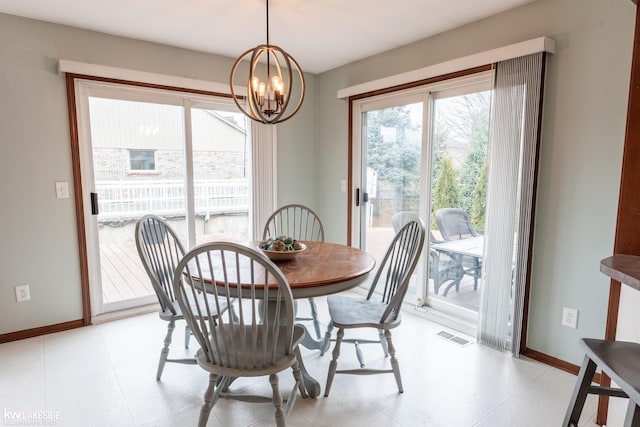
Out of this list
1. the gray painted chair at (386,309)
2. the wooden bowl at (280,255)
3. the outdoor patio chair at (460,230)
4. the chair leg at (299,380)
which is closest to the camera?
the chair leg at (299,380)

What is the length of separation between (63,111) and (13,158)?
47cm

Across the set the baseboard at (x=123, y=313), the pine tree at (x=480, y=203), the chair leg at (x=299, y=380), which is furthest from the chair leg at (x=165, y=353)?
the pine tree at (x=480, y=203)

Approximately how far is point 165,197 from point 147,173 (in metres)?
0.26

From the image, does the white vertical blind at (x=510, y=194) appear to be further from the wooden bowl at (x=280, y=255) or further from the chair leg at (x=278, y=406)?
the chair leg at (x=278, y=406)

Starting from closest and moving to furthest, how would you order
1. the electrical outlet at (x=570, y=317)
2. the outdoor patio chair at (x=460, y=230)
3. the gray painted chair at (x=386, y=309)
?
the gray painted chair at (x=386, y=309), the electrical outlet at (x=570, y=317), the outdoor patio chair at (x=460, y=230)

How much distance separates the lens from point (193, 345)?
264 cm

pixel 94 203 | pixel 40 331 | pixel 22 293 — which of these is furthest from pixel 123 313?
pixel 94 203

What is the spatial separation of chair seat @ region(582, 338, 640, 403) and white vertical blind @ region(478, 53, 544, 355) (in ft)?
3.93

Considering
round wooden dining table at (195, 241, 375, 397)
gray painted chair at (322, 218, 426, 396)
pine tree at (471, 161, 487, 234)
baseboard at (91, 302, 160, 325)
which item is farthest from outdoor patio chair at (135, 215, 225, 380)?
pine tree at (471, 161, 487, 234)

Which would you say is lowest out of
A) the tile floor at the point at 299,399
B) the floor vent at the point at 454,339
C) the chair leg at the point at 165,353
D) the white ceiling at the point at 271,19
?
the tile floor at the point at 299,399

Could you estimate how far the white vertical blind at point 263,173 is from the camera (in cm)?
372

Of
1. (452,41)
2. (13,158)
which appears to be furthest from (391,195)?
(13,158)

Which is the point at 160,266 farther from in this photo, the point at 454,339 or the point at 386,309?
the point at 454,339

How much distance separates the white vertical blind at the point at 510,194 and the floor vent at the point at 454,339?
0.43ft
